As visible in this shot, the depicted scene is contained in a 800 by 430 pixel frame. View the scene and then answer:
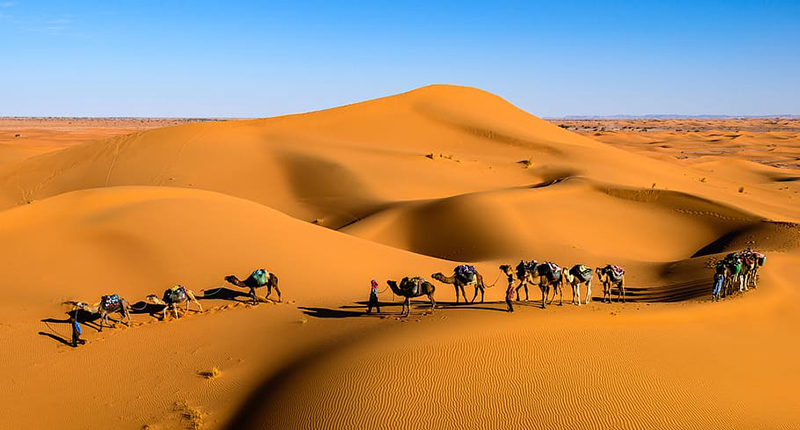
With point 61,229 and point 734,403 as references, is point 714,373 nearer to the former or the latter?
point 734,403

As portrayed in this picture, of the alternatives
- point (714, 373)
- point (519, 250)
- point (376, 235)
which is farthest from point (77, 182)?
point (714, 373)

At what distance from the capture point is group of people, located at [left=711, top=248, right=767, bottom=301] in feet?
47.6

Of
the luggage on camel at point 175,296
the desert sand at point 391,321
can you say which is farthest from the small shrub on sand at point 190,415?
the luggage on camel at point 175,296

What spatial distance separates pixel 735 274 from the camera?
14750mm

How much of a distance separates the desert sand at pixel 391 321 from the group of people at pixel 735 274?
0.40 metres

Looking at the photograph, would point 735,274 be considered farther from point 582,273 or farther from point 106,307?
point 106,307

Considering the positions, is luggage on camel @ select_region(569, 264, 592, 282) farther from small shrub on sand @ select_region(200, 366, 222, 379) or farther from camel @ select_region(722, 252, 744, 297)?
small shrub on sand @ select_region(200, 366, 222, 379)

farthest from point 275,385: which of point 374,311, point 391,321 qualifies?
point 374,311

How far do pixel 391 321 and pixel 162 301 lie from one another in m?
5.24

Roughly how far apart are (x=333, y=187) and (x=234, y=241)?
61.8ft

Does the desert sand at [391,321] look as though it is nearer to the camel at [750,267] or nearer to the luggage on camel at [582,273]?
the camel at [750,267]

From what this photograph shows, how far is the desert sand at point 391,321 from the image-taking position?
9109 millimetres

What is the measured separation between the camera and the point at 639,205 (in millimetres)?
30422

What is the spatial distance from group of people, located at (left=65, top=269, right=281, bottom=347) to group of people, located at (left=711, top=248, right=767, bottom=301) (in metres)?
10.6
